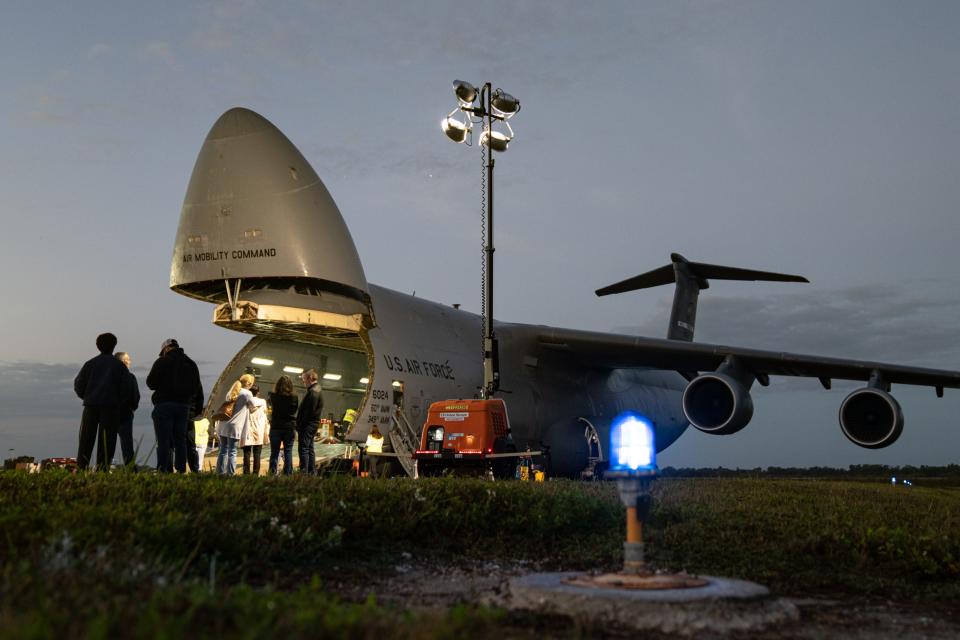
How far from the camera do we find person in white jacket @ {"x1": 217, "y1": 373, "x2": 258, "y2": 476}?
11.4 meters

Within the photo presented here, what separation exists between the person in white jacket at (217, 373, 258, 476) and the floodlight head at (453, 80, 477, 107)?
629cm

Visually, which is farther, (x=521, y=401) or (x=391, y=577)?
(x=521, y=401)

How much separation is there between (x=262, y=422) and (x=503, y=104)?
6984mm

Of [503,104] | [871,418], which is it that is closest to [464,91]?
[503,104]

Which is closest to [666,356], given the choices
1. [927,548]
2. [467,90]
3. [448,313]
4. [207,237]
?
[448,313]

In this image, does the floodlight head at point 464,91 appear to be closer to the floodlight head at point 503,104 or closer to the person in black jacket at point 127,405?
the floodlight head at point 503,104

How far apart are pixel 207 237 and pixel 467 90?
5112 millimetres

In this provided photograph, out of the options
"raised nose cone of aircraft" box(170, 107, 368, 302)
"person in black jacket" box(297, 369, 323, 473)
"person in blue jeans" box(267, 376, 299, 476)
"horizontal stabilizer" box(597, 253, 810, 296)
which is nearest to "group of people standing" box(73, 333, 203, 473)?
"person in blue jeans" box(267, 376, 299, 476)

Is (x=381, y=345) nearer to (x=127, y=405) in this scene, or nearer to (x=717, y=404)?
(x=127, y=405)

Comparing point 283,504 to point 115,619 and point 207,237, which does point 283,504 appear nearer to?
point 115,619

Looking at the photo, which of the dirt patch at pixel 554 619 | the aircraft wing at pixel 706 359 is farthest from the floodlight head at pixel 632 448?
the aircraft wing at pixel 706 359

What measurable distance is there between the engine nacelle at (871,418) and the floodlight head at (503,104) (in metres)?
7.90

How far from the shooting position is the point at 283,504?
238 inches

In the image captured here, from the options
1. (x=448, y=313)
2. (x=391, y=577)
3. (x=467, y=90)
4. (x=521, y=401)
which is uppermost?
(x=467, y=90)
